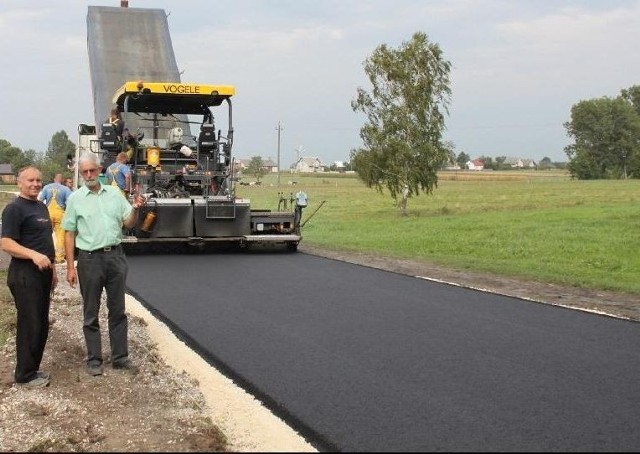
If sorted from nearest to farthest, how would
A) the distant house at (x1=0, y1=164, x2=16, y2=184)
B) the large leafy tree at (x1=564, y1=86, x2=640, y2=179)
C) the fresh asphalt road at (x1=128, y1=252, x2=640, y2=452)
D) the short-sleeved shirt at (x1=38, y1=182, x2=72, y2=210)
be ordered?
the fresh asphalt road at (x1=128, y1=252, x2=640, y2=452)
the short-sleeved shirt at (x1=38, y1=182, x2=72, y2=210)
the distant house at (x1=0, y1=164, x2=16, y2=184)
the large leafy tree at (x1=564, y1=86, x2=640, y2=179)

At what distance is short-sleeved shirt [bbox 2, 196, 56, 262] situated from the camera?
219 inches

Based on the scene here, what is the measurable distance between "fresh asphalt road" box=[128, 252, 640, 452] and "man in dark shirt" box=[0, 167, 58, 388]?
50.2 inches

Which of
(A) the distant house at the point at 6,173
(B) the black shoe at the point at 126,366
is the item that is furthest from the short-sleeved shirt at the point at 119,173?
(A) the distant house at the point at 6,173

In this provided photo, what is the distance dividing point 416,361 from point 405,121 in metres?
24.4

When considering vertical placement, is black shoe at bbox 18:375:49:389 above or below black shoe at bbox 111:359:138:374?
below

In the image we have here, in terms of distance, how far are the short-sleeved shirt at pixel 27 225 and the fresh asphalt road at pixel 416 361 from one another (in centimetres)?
151

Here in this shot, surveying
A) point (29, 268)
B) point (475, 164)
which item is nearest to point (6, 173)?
point (29, 268)

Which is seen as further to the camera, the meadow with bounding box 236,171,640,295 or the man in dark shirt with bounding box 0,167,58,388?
the meadow with bounding box 236,171,640,295

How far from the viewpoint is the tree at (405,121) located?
29531 millimetres

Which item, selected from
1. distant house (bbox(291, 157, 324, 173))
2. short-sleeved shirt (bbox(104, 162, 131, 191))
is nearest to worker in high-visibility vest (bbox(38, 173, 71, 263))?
short-sleeved shirt (bbox(104, 162, 131, 191))

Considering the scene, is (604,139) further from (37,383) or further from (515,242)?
(37,383)

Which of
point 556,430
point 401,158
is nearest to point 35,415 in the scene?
point 556,430

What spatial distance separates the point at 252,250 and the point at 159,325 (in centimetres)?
754

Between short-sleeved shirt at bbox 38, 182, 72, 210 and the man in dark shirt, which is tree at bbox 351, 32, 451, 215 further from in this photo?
the man in dark shirt
